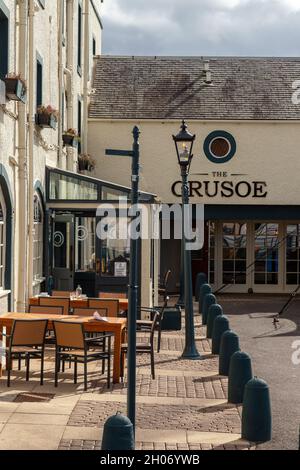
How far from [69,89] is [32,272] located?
271 inches

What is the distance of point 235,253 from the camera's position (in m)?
27.2


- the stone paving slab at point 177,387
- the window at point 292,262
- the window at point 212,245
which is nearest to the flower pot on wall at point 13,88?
the stone paving slab at point 177,387

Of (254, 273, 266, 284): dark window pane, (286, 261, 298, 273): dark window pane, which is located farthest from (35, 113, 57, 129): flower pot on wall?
(286, 261, 298, 273): dark window pane

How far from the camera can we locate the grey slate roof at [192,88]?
24859mm

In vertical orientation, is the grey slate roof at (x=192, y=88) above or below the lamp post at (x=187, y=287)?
above

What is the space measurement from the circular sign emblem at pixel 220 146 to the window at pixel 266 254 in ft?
11.9

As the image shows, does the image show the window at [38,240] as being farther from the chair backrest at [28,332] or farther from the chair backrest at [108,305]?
the chair backrest at [28,332]

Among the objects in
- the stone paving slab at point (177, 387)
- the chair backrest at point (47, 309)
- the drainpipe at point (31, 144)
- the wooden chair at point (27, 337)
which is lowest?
the stone paving slab at point (177, 387)

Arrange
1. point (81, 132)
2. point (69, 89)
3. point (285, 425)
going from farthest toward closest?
point (81, 132), point (69, 89), point (285, 425)

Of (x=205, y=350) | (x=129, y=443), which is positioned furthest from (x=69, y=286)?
(x=129, y=443)

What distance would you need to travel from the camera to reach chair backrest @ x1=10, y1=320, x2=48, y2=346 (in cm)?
1077

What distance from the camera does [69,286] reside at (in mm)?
18328

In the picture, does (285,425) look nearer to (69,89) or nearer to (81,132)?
(69,89)

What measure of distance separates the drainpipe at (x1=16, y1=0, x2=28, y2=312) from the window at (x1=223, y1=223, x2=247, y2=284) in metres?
13.3
